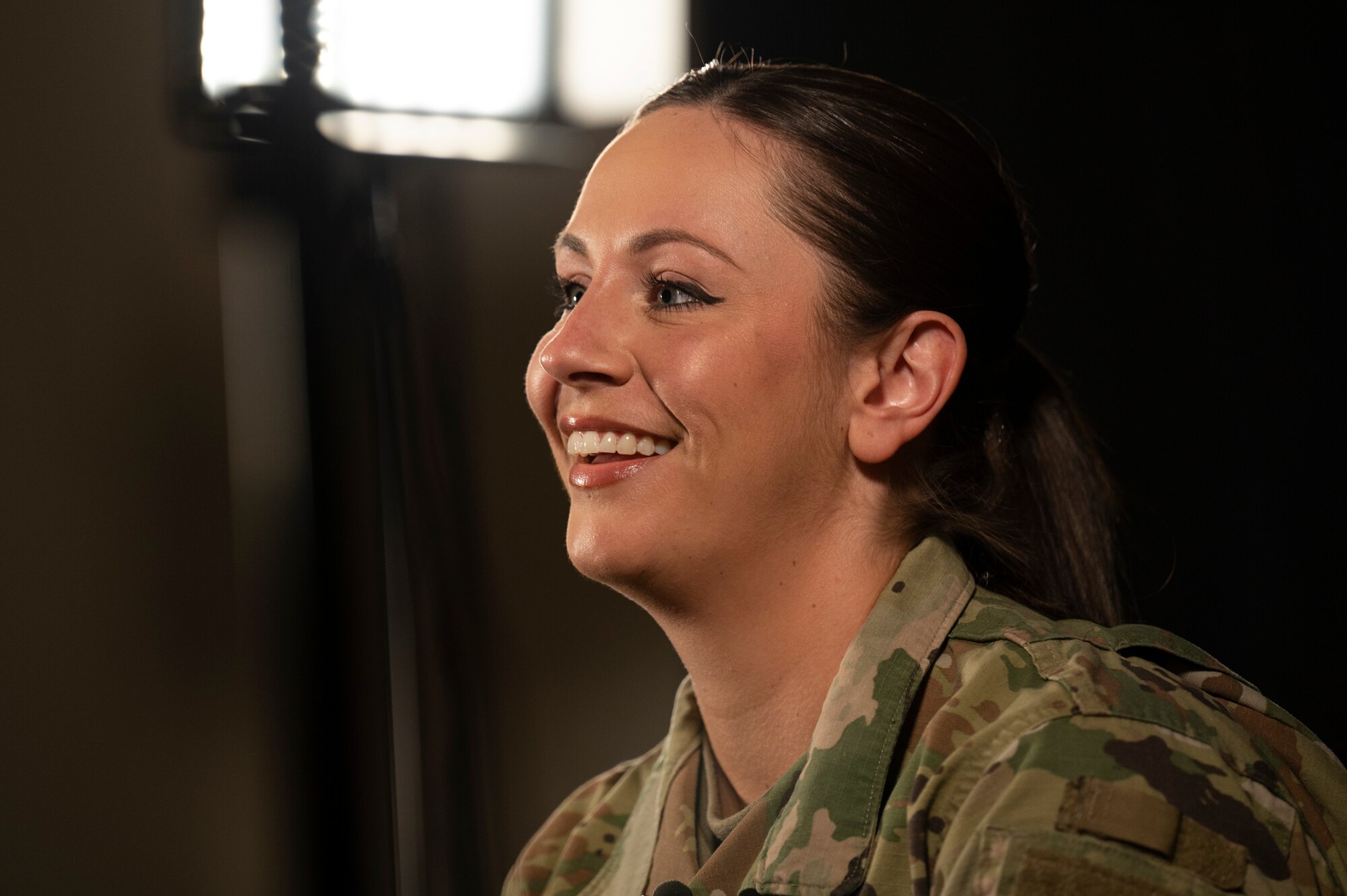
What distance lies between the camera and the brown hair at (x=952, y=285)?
1.08 meters

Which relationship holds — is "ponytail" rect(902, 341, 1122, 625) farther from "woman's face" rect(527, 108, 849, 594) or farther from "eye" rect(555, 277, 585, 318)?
"eye" rect(555, 277, 585, 318)

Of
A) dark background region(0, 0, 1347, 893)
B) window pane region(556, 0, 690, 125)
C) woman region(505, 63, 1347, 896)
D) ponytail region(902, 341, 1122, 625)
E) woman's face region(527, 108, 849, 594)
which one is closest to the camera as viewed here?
woman region(505, 63, 1347, 896)

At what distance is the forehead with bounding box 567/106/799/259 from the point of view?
106 centimetres

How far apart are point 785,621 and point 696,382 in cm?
23

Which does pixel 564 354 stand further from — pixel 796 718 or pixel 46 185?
pixel 46 185

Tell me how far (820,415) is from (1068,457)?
0.30 metres

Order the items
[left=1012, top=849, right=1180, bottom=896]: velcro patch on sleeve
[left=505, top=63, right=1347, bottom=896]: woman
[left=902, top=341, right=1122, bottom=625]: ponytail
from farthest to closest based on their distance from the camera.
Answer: [left=902, top=341, right=1122, bottom=625]: ponytail < [left=505, top=63, right=1347, bottom=896]: woman < [left=1012, top=849, right=1180, bottom=896]: velcro patch on sleeve

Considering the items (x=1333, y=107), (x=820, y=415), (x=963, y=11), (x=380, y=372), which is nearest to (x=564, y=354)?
(x=820, y=415)

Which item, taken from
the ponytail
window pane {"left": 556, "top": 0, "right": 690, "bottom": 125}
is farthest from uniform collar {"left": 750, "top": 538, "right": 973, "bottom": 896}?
window pane {"left": 556, "top": 0, "right": 690, "bottom": 125}

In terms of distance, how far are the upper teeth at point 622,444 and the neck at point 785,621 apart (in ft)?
0.40

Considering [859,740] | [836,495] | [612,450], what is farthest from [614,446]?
[859,740]

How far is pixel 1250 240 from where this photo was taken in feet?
4.79

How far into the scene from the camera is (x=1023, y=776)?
81 centimetres

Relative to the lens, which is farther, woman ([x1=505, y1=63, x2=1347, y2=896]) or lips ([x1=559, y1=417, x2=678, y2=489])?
lips ([x1=559, y1=417, x2=678, y2=489])
